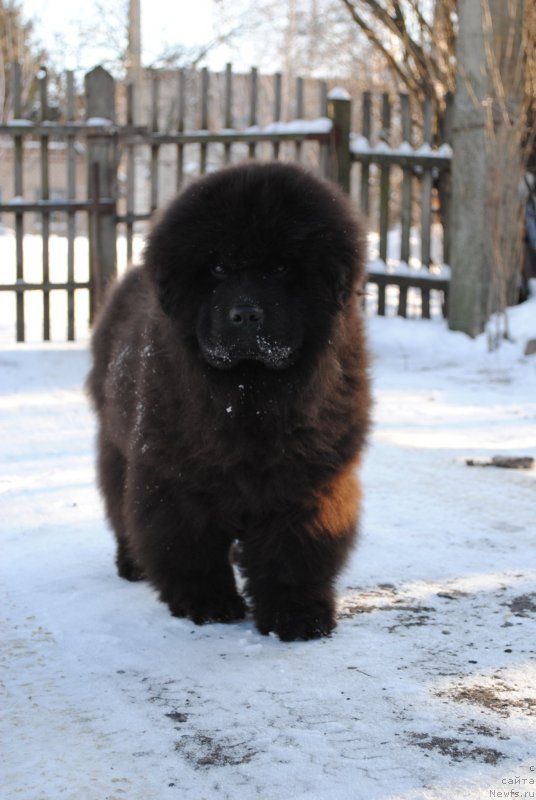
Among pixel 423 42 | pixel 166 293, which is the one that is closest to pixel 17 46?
pixel 423 42

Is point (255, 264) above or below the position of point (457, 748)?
above

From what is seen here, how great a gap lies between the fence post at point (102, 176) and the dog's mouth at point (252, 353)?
5.60 m

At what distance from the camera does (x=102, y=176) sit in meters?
8.08

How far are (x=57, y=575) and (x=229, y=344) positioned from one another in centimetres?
117

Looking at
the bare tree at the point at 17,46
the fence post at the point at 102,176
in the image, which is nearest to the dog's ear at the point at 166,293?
the fence post at the point at 102,176

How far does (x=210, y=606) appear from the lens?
9.29 ft

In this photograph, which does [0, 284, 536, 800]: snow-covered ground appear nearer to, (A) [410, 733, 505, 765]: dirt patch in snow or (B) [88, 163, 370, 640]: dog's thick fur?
(A) [410, 733, 505, 765]: dirt patch in snow

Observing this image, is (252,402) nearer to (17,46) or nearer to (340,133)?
(340,133)

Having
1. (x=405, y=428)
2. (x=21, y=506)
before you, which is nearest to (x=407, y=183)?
(x=405, y=428)

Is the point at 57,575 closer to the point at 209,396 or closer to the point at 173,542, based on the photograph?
the point at 173,542

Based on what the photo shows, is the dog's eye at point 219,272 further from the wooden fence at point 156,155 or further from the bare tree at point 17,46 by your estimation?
the bare tree at point 17,46
